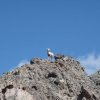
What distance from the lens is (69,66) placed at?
10656 centimetres

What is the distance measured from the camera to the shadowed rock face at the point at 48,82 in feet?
325

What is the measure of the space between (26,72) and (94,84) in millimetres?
11976

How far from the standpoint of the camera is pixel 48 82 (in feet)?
337

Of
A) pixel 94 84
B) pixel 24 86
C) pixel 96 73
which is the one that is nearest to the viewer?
pixel 24 86

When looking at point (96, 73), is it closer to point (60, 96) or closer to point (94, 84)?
point (94, 84)

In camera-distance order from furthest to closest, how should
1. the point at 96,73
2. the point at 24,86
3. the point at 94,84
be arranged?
1. the point at 96,73
2. the point at 94,84
3. the point at 24,86

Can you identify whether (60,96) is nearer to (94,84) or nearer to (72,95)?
(72,95)

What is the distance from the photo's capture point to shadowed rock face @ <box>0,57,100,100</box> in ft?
325

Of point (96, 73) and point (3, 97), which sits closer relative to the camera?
point (3, 97)

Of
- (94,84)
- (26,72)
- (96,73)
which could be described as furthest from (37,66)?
(96,73)

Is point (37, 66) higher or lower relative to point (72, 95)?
higher

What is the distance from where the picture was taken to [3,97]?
3915 inches

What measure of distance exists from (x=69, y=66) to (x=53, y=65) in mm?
3177

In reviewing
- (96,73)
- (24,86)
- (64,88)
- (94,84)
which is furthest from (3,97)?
(96,73)
